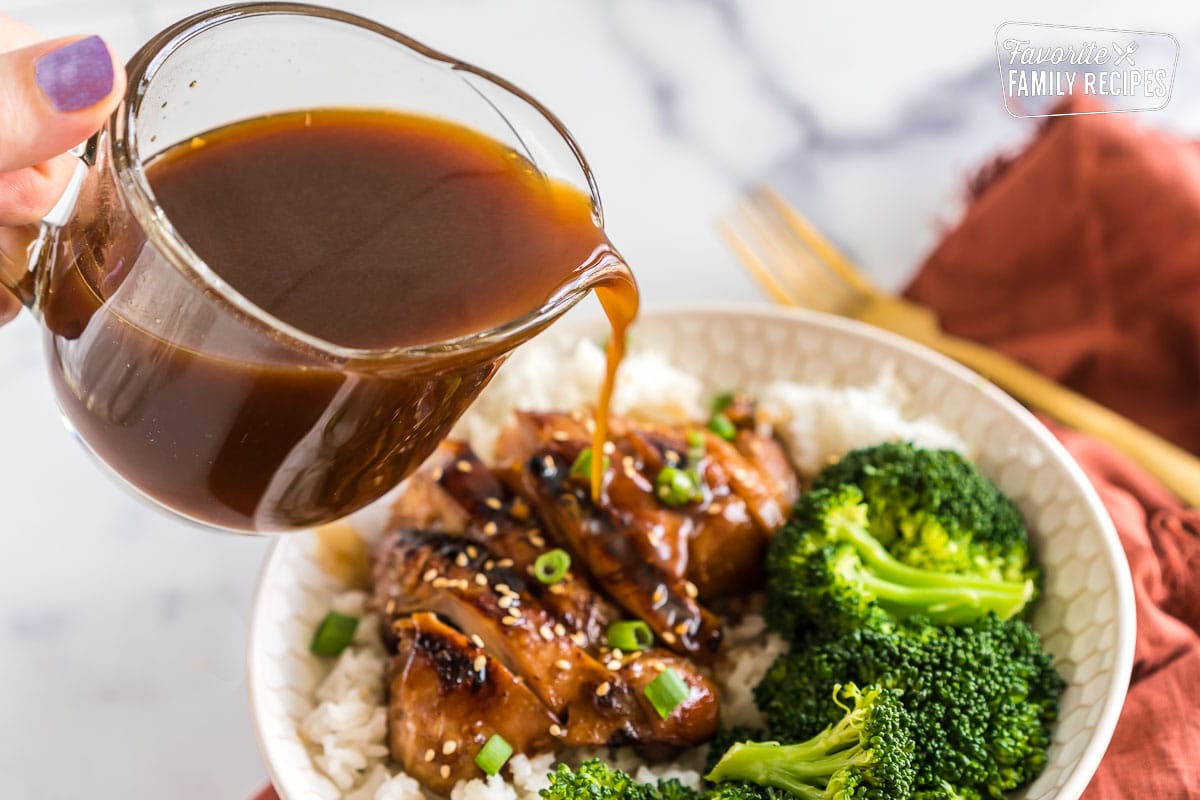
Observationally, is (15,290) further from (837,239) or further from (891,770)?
(837,239)

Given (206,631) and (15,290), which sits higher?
(15,290)

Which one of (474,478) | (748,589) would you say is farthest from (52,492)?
(748,589)

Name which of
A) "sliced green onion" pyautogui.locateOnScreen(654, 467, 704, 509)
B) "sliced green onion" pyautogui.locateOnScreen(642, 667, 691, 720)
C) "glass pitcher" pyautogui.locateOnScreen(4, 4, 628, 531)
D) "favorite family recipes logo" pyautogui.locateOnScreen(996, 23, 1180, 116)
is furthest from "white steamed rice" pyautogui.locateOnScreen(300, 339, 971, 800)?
"favorite family recipes logo" pyautogui.locateOnScreen(996, 23, 1180, 116)

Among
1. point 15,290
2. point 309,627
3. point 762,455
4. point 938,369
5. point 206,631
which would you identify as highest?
point 15,290

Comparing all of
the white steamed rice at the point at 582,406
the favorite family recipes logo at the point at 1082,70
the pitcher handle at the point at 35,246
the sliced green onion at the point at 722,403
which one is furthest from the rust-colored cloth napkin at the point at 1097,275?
the pitcher handle at the point at 35,246

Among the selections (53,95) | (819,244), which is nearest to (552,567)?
(53,95)

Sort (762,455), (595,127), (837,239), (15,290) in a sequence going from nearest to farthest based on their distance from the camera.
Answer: (15,290), (762,455), (837,239), (595,127)

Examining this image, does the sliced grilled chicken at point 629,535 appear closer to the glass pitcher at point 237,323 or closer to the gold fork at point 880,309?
the glass pitcher at point 237,323
